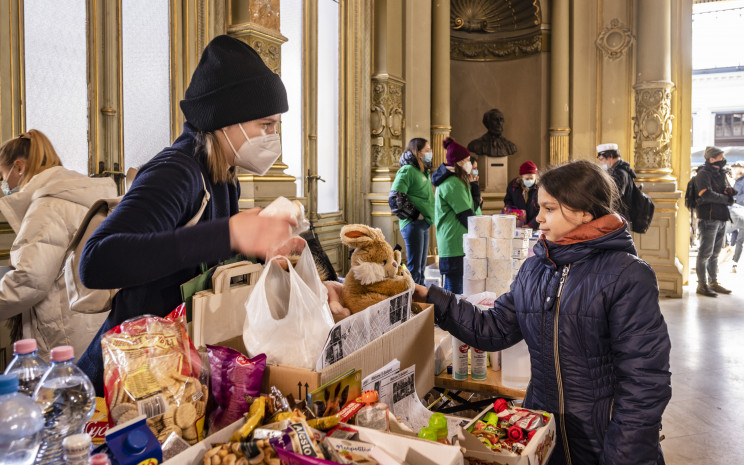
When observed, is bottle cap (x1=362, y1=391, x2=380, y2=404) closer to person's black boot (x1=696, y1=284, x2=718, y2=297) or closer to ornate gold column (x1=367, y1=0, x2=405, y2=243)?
ornate gold column (x1=367, y1=0, x2=405, y2=243)

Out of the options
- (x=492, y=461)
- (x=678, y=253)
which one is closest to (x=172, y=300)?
(x=492, y=461)

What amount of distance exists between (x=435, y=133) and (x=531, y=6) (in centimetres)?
276

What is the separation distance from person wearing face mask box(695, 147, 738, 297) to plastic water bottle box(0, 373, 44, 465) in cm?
779

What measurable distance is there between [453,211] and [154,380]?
13.3ft

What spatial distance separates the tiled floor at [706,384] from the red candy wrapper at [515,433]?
2.33 m

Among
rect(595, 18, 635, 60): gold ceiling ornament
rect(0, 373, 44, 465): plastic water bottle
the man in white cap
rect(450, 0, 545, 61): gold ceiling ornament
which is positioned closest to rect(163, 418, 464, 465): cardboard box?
rect(0, 373, 44, 465): plastic water bottle

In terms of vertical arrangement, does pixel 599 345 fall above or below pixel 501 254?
below

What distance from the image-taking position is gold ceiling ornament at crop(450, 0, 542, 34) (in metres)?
9.24

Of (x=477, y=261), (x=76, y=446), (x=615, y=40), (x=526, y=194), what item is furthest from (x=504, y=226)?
(x=615, y=40)

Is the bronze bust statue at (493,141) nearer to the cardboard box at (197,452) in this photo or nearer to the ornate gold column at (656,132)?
the ornate gold column at (656,132)

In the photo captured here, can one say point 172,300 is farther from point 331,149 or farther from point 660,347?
point 331,149

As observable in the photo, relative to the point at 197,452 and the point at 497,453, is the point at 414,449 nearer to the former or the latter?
the point at 497,453

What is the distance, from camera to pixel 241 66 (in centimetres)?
141

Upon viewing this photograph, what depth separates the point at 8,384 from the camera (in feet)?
2.91
